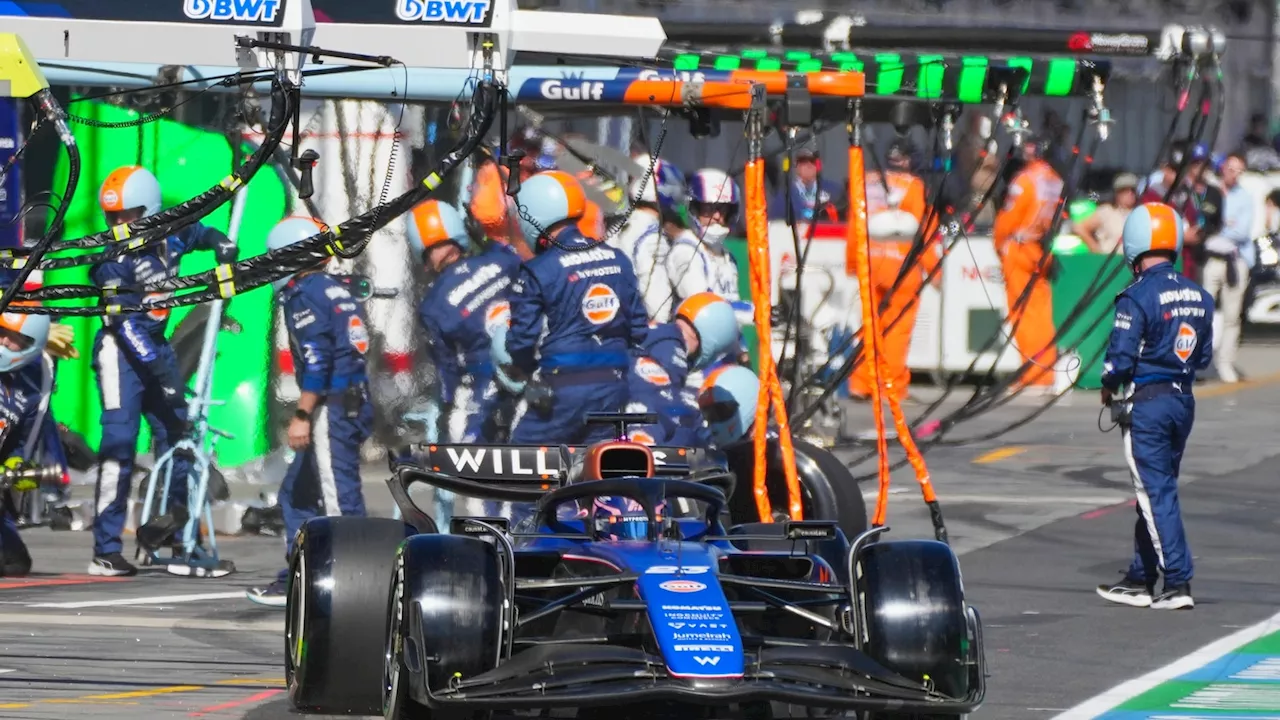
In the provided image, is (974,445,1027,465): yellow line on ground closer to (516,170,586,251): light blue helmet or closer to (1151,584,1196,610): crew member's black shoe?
(516,170,586,251): light blue helmet

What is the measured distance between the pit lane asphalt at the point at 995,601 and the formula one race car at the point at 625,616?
2.90 ft

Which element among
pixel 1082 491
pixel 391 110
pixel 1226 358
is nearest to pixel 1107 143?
pixel 1226 358

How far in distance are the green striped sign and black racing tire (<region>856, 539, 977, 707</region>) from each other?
496cm

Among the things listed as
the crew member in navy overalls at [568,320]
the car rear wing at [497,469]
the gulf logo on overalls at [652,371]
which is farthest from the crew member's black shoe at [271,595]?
the gulf logo on overalls at [652,371]

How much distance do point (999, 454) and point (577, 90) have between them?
266 inches

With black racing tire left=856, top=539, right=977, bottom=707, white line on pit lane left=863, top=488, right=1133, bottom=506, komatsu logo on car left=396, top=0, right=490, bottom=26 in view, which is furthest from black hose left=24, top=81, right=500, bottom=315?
white line on pit lane left=863, top=488, right=1133, bottom=506

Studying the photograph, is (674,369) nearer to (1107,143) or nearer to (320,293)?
(320,293)

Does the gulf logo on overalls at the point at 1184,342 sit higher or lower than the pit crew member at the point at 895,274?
higher

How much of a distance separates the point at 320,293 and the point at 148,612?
6.94ft

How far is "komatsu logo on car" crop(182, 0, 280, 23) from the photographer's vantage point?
1065cm

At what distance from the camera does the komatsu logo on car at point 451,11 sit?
11.4 metres

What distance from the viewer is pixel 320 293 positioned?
12211 millimetres

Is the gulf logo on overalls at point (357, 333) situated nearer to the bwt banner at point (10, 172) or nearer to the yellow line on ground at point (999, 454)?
the bwt banner at point (10, 172)

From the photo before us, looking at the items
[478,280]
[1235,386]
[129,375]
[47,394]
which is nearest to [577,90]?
[478,280]
